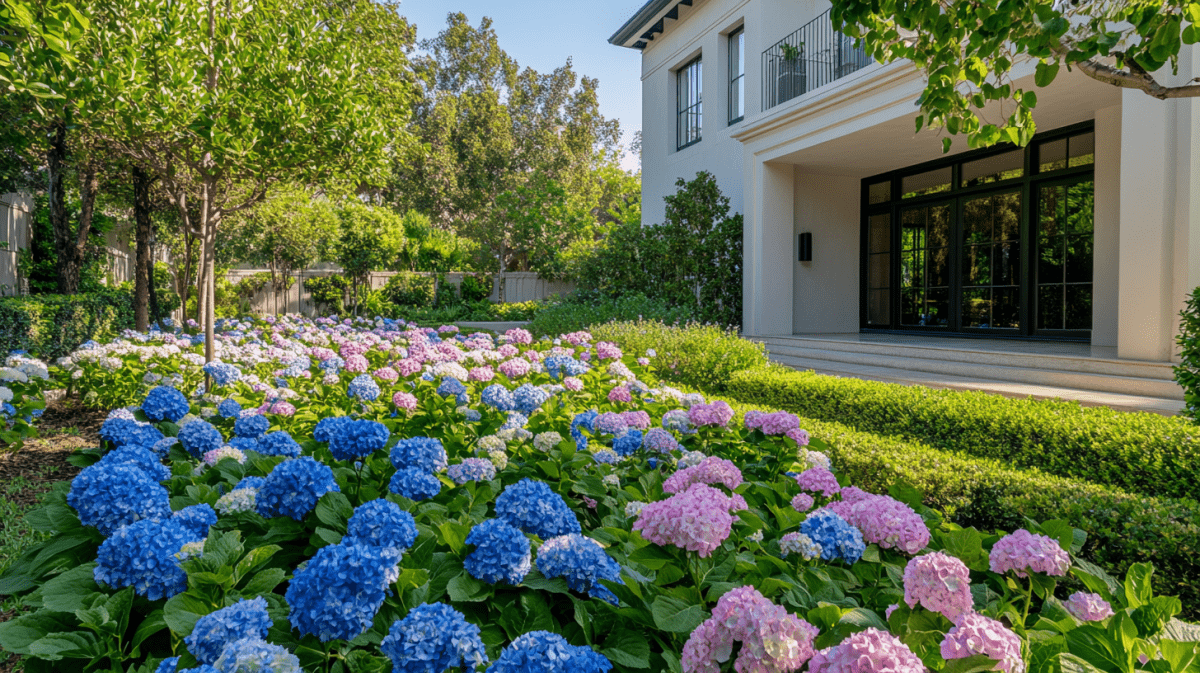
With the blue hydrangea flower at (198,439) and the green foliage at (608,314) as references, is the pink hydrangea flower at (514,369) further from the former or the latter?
the green foliage at (608,314)

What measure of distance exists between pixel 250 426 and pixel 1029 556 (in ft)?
8.13

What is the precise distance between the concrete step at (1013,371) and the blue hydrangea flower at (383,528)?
5690 mm

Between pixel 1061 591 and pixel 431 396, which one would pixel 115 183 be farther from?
pixel 1061 591

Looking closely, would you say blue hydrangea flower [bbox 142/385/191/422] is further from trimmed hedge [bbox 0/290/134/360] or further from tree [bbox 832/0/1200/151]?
trimmed hedge [bbox 0/290/134/360]

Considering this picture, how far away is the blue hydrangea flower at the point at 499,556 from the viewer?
127 centimetres

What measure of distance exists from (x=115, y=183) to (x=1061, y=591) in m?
11.2

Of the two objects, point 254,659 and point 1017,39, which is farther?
point 1017,39

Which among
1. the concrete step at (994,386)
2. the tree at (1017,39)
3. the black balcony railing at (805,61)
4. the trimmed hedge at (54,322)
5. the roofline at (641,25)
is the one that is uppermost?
the roofline at (641,25)

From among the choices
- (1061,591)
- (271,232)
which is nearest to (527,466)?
(1061,591)

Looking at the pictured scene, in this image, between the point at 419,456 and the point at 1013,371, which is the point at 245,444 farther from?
the point at 1013,371

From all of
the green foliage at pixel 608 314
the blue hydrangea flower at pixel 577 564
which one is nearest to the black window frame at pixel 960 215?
the green foliage at pixel 608 314

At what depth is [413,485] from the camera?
1.78 metres

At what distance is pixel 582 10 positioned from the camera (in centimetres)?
1778

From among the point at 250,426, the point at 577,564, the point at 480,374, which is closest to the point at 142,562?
the point at 577,564
